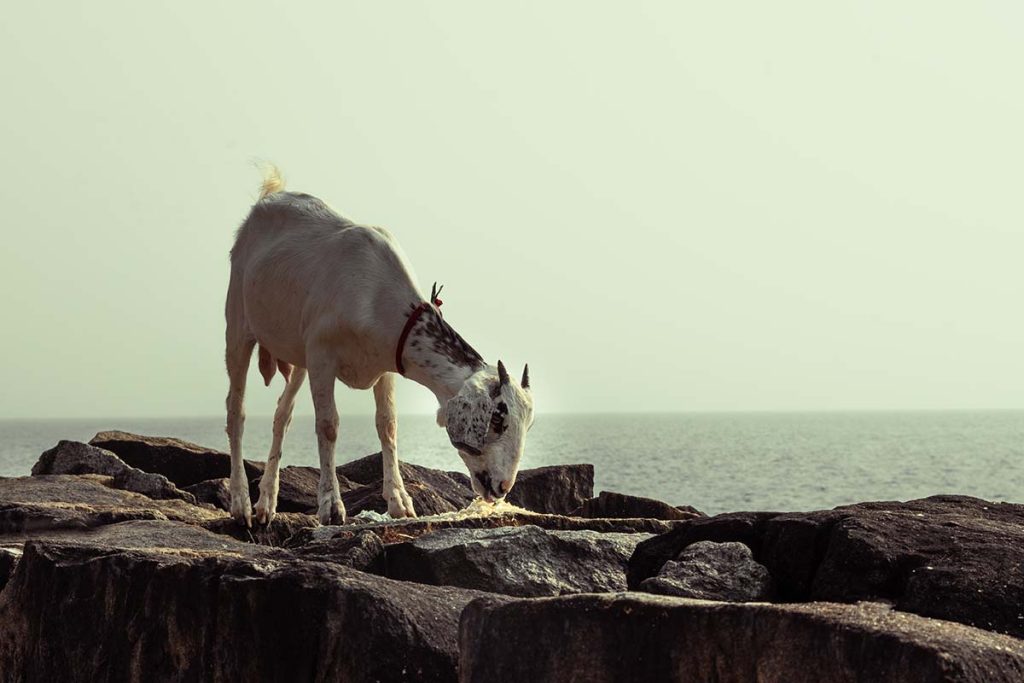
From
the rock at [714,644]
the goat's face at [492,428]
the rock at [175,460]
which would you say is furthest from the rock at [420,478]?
the rock at [714,644]

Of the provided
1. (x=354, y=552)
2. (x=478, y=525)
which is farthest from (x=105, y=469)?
(x=354, y=552)

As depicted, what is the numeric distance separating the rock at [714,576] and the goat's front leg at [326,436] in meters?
4.22

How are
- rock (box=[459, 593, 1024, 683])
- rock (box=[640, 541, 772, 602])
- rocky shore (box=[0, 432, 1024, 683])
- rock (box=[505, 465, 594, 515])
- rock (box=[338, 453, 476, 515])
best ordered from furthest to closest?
rock (box=[505, 465, 594, 515]) → rock (box=[338, 453, 476, 515]) → rock (box=[640, 541, 772, 602]) → rocky shore (box=[0, 432, 1024, 683]) → rock (box=[459, 593, 1024, 683])

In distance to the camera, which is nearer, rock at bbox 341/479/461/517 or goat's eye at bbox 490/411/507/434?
goat's eye at bbox 490/411/507/434

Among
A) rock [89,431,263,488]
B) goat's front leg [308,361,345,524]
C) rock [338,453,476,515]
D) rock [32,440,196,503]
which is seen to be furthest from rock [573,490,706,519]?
rock [89,431,263,488]

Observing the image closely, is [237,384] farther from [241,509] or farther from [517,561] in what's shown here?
[517,561]

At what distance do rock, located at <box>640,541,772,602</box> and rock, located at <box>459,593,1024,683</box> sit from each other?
1093 mm

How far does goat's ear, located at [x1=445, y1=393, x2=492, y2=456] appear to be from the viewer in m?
9.33

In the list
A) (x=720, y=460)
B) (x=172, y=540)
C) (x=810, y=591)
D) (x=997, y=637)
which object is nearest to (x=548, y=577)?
(x=810, y=591)

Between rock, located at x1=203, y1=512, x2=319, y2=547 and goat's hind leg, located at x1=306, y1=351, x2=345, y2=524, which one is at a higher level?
goat's hind leg, located at x1=306, y1=351, x2=345, y2=524

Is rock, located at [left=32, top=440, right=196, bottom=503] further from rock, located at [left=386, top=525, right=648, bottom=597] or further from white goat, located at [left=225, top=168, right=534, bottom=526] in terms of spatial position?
rock, located at [left=386, top=525, right=648, bottom=597]

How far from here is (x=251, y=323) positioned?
39.2 ft

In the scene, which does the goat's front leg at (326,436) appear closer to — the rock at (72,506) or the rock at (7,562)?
the rock at (72,506)

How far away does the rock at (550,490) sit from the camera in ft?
44.0
